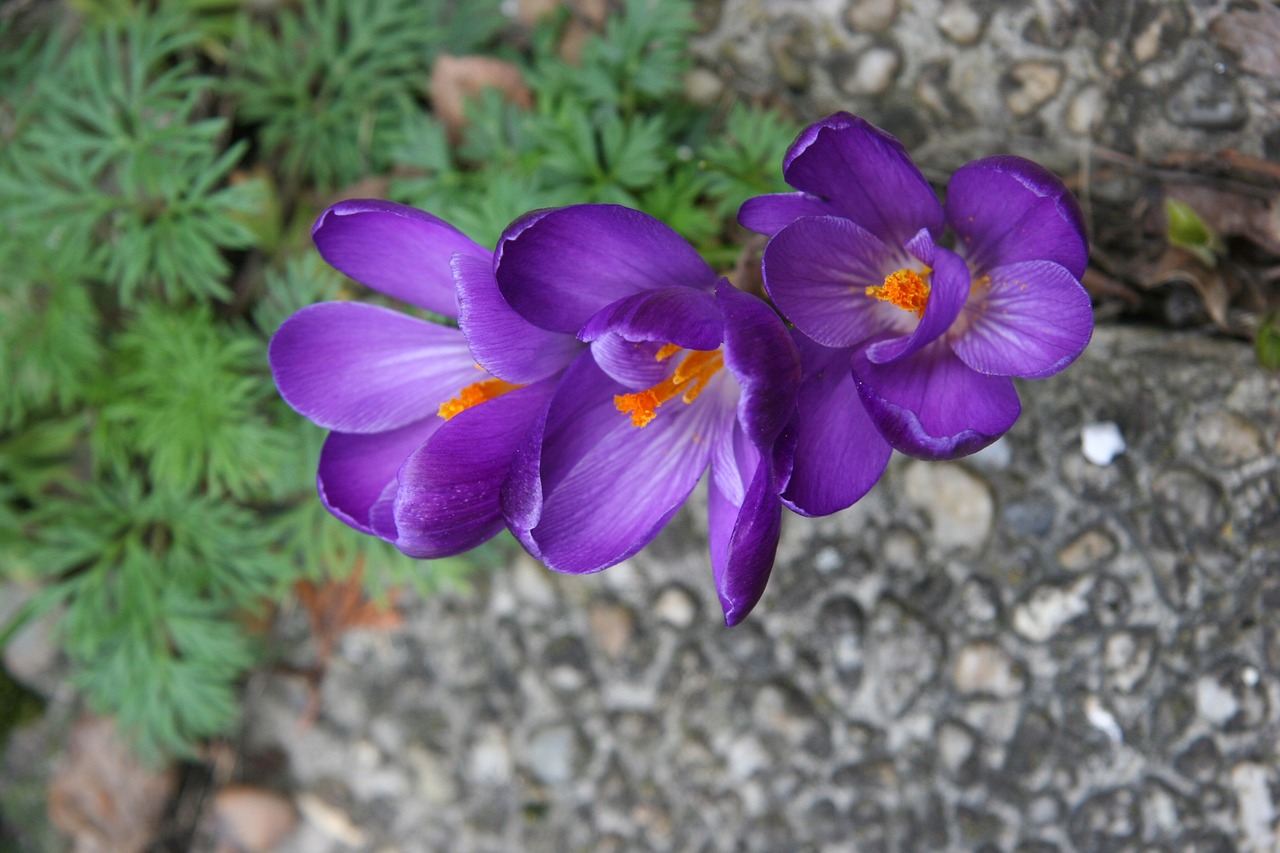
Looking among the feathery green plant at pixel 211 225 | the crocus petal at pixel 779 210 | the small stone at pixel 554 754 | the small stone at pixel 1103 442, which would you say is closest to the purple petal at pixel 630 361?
the crocus petal at pixel 779 210

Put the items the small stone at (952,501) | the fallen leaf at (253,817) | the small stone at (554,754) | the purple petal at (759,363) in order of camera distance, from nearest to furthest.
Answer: the purple petal at (759,363) < the small stone at (952,501) < the small stone at (554,754) < the fallen leaf at (253,817)

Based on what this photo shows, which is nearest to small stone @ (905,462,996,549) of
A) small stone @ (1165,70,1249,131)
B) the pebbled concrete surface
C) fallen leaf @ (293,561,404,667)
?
the pebbled concrete surface

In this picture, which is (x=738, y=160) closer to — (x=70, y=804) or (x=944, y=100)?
(x=944, y=100)

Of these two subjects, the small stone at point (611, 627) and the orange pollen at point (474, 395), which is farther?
the small stone at point (611, 627)

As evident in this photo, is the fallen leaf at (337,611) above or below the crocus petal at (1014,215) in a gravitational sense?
below

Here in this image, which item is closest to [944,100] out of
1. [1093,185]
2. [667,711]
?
[1093,185]

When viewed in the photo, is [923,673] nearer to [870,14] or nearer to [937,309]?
[937,309]

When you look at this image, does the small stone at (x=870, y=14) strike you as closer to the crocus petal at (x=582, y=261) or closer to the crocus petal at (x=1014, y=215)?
the crocus petal at (x=1014, y=215)
